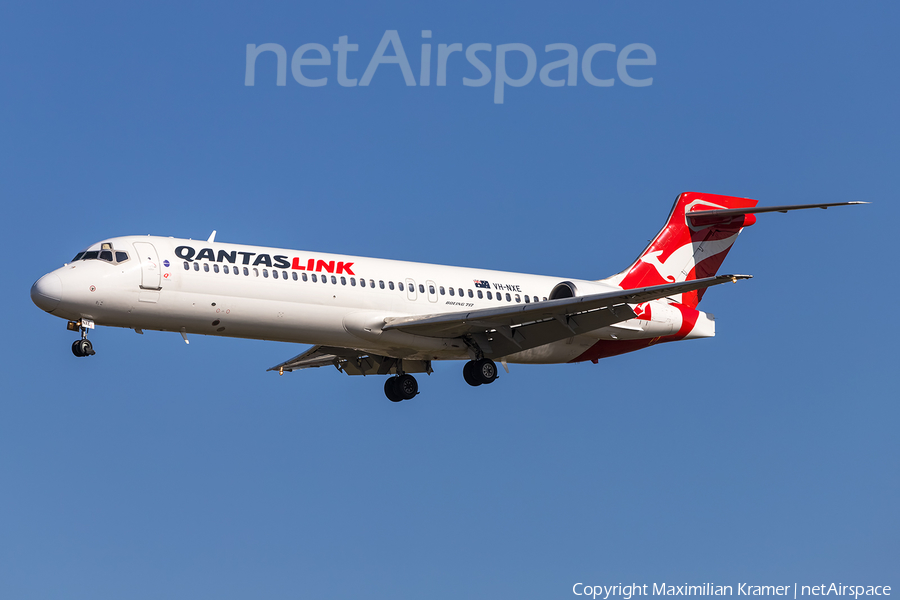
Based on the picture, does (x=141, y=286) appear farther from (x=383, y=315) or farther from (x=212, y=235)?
(x=383, y=315)

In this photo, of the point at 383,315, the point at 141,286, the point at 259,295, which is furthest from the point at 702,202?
the point at 141,286

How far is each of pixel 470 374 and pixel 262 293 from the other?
20.0ft

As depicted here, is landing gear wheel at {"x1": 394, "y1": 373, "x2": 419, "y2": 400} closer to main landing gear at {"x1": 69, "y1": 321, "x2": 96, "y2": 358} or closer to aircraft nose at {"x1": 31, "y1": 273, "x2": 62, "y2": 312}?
main landing gear at {"x1": 69, "y1": 321, "x2": 96, "y2": 358}

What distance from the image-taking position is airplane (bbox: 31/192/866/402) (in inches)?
1034

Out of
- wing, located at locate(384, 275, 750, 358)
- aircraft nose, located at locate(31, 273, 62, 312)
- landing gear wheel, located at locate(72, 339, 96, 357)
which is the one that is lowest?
landing gear wheel, located at locate(72, 339, 96, 357)

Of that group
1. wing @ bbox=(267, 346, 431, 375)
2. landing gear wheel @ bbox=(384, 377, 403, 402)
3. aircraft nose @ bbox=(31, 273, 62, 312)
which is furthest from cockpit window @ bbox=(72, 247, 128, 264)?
landing gear wheel @ bbox=(384, 377, 403, 402)

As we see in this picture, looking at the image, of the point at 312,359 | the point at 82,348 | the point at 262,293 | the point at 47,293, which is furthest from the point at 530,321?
the point at 47,293

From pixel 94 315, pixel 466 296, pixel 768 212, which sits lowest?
pixel 94 315

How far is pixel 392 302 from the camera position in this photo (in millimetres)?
28859

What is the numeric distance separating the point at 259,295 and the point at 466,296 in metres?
5.87

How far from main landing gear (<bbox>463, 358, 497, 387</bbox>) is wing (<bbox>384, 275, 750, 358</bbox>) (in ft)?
1.06

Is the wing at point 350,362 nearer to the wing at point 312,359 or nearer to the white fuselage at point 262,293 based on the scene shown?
the wing at point 312,359

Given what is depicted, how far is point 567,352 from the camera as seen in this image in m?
32.0

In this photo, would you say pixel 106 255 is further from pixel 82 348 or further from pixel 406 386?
pixel 406 386
